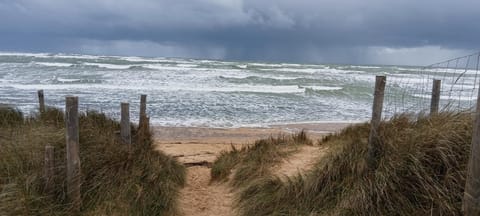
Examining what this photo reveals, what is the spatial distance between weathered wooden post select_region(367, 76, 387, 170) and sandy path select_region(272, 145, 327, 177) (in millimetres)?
1414

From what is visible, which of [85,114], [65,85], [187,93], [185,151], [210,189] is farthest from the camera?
[65,85]

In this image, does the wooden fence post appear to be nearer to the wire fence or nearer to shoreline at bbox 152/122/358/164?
the wire fence

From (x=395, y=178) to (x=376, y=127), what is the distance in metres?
0.73

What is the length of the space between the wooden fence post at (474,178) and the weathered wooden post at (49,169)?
475 cm

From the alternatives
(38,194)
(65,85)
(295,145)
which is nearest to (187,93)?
(65,85)

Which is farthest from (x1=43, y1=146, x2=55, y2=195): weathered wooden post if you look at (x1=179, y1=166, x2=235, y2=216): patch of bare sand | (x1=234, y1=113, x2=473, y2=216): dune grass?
(x1=234, y1=113, x2=473, y2=216): dune grass

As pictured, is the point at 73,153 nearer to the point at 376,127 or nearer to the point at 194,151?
the point at 376,127

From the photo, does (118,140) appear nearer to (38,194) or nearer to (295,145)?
A: (38,194)

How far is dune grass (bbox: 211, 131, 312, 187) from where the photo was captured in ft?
23.8

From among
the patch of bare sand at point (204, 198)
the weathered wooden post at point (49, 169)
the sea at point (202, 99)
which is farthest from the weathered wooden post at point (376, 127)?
the sea at point (202, 99)

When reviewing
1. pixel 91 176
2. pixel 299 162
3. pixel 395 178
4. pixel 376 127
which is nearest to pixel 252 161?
pixel 299 162

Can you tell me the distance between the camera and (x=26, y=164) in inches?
225

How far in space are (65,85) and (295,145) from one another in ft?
69.1

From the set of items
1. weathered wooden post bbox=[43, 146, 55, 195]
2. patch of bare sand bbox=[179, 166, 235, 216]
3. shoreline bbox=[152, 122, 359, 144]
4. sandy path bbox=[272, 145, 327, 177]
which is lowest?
shoreline bbox=[152, 122, 359, 144]
